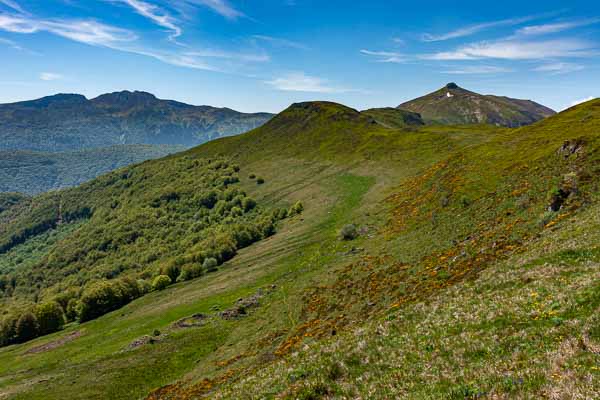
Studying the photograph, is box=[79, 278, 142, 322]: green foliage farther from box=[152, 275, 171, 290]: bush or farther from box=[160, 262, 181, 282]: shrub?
box=[160, 262, 181, 282]: shrub

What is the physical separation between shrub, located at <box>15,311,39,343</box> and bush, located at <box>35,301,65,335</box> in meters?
1.38

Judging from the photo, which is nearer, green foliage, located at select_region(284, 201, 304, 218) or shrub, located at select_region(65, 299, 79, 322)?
shrub, located at select_region(65, 299, 79, 322)

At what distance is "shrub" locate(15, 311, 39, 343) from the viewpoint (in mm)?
98625

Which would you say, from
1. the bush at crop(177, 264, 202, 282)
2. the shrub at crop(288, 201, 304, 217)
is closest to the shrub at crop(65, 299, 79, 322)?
the bush at crop(177, 264, 202, 282)

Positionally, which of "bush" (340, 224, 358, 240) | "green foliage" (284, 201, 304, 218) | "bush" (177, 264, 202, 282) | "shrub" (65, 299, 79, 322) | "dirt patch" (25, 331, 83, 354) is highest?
"bush" (340, 224, 358, 240)

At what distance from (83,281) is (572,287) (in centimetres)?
20525

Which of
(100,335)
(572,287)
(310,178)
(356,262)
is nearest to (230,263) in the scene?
(100,335)

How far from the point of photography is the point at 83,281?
18112 cm

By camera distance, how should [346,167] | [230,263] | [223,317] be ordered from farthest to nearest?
[346,167], [230,263], [223,317]

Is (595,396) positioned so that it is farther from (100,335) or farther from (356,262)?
(100,335)

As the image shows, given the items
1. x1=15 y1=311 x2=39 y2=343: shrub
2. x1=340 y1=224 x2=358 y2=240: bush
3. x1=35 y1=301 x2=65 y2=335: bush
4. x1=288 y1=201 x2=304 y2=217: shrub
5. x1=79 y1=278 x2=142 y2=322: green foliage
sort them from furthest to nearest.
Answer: x1=288 y1=201 x2=304 y2=217: shrub
x1=79 y1=278 x2=142 y2=322: green foliage
x1=35 y1=301 x2=65 y2=335: bush
x1=15 y1=311 x2=39 y2=343: shrub
x1=340 y1=224 x2=358 y2=240: bush

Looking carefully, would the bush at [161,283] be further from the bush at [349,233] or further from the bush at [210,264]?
the bush at [349,233]

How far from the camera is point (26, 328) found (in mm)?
99375

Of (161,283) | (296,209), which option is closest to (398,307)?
(161,283)
